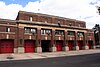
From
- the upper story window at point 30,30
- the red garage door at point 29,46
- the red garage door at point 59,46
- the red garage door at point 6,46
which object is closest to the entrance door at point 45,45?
the red garage door at point 59,46

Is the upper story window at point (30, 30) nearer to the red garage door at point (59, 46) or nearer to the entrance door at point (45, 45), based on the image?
the entrance door at point (45, 45)

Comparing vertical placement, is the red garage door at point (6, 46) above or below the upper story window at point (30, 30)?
below

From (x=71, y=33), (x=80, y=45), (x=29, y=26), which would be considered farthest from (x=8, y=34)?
(x=80, y=45)

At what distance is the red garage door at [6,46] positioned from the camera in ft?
120

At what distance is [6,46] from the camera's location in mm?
37000

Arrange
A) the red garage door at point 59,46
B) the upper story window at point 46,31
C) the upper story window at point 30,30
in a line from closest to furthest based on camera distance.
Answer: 1. the upper story window at point 30,30
2. the upper story window at point 46,31
3. the red garage door at point 59,46

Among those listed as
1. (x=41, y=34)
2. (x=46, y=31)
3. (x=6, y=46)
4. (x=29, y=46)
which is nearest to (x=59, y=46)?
(x=46, y=31)

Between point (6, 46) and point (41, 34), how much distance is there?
10.0 meters

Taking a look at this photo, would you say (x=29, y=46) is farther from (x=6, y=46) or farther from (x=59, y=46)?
(x=59, y=46)

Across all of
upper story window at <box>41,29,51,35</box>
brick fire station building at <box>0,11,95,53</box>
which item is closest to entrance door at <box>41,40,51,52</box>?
brick fire station building at <box>0,11,95,53</box>

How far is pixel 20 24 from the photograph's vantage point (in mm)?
38969

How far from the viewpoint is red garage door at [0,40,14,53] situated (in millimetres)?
36469

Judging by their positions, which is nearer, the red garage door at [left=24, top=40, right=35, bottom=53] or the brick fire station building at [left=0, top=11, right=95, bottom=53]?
the brick fire station building at [left=0, top=11, right=95, bottom=53]

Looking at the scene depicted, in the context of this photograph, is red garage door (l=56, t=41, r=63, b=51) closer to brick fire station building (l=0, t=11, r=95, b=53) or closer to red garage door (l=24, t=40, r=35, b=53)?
brick fire station building (l=0, t=11, r=95, b=53)
